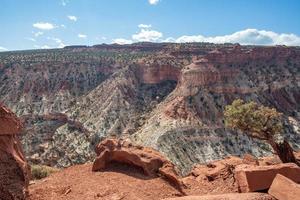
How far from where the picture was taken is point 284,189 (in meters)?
14.9

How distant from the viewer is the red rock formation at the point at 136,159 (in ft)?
66.5

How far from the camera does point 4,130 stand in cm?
1570

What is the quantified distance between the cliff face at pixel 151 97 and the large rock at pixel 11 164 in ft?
147

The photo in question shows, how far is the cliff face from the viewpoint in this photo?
73812 millimetres

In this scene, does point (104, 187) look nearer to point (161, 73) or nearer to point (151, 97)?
point (151, 97)

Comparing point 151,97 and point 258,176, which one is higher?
point 258,176

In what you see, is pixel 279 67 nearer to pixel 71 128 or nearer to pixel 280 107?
pixel 280 107

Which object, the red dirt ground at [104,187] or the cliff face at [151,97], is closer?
the red dirt ground at [104,187]

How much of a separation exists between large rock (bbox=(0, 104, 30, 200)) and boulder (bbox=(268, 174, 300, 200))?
7787 millimetres

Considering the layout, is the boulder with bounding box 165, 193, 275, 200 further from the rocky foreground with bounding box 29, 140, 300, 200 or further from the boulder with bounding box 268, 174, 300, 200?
the boulder with bounding box 268, 174, 300, 200

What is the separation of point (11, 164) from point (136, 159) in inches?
269

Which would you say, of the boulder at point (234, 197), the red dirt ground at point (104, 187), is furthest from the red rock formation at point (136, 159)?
the boulder at point (234, 197)

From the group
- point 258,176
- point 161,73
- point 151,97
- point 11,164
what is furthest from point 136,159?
point 161,73

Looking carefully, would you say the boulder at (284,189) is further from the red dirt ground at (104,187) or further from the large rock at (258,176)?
the red dirt ground at (104,187)
